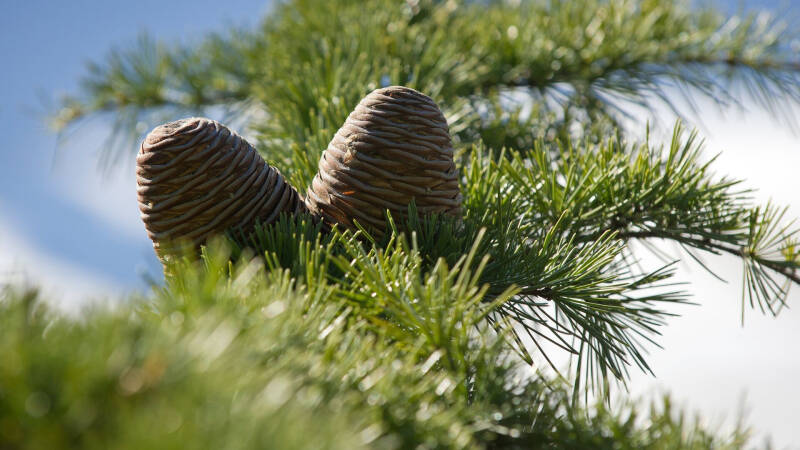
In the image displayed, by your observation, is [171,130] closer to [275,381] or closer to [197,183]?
[197,183]

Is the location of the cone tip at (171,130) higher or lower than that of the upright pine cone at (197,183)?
higher

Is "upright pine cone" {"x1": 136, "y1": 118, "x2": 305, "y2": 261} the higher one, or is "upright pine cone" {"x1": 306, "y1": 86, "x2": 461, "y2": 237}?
"upright pine cone" {"x1": 136, "y1": 118, "x2": 305, "y2": 261}

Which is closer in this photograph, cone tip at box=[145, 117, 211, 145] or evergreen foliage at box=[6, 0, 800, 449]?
evergreen foliage at box=[6, 0, 800, 449]

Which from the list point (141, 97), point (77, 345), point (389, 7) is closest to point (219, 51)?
point (141, 97)

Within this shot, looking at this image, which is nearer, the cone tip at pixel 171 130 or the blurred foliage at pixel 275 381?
the blurred foliage at pixel 275 381

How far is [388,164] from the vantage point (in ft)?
1.07

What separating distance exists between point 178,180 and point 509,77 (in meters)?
A: 0.47

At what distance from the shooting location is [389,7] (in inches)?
30.8

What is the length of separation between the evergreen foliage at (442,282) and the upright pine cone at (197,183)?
0.02 meters

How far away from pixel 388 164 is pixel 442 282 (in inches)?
3.9

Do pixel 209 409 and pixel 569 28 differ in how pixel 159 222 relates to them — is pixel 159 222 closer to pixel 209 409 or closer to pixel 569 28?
pixel 209 409

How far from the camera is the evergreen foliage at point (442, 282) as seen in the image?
0.15 meters

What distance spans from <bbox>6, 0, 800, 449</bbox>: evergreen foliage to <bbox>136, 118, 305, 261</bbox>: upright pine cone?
15 millimetres

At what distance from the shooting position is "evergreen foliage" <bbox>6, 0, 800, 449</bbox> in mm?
151
